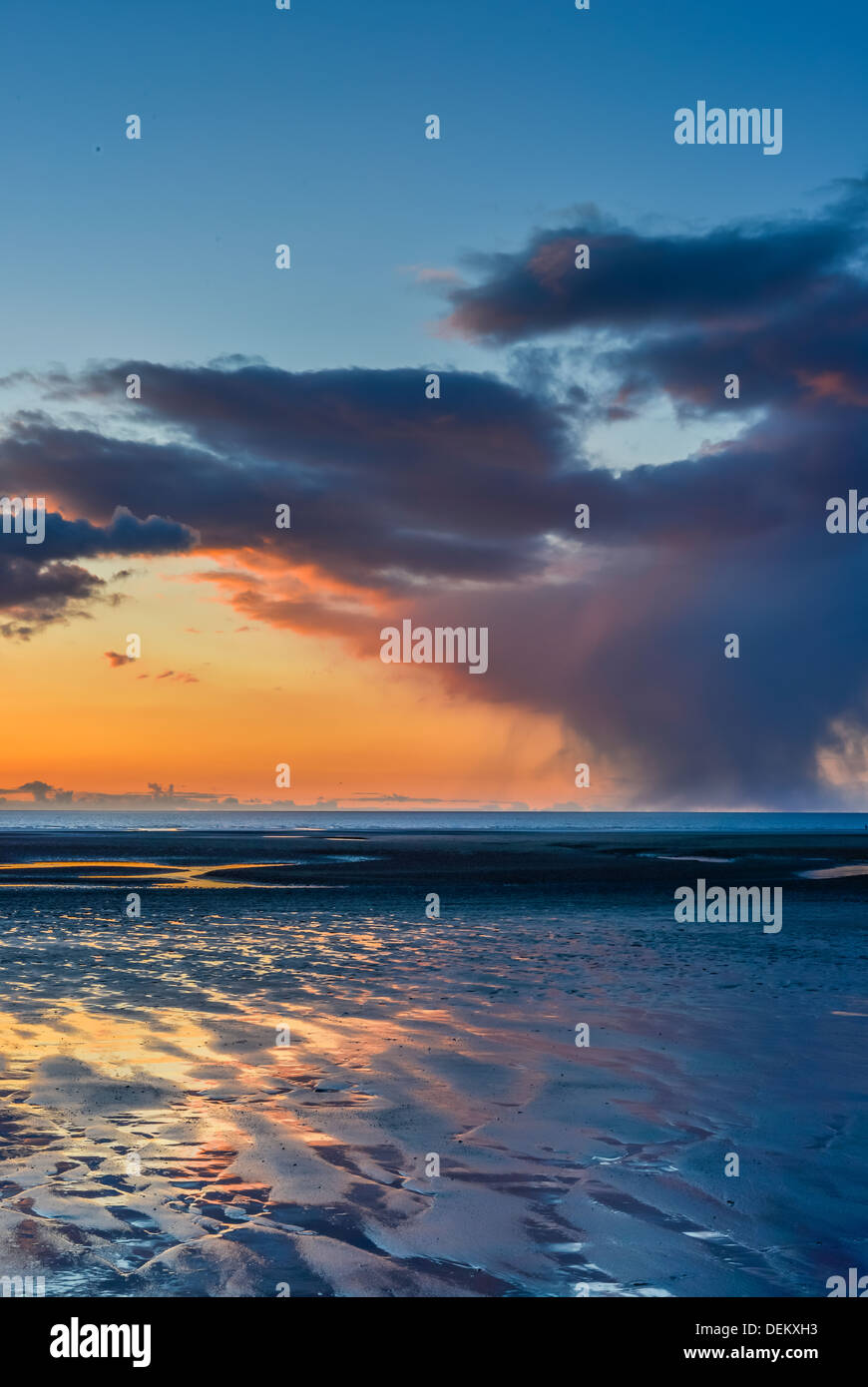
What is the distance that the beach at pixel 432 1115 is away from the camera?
7.31m

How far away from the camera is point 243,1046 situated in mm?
13984

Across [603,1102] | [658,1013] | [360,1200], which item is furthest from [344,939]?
[360,1200]

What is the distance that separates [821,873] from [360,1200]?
49.7 meters

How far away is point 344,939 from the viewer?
25812mm

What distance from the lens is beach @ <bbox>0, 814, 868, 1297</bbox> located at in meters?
7.31

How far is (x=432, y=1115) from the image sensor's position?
428 inches

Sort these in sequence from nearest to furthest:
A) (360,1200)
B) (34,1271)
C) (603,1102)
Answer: (34,1271) → (360,1200) → (603,1102)
